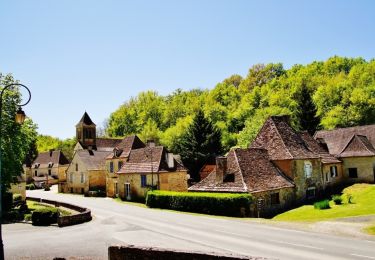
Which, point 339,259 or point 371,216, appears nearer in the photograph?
point 339,259

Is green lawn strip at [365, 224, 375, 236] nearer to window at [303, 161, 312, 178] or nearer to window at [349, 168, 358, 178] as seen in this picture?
window at [303, 161, 312, 178]

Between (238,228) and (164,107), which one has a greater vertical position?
(164,107)

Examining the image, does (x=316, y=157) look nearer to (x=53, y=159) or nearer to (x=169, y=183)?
(x=169, y=183)

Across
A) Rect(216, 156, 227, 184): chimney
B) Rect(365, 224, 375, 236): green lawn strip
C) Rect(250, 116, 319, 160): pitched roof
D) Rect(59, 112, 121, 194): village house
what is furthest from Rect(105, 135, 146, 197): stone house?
Rect(365, 224, 375, 236): green lawn strip

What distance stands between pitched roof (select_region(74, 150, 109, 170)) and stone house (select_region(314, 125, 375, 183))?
3598cm

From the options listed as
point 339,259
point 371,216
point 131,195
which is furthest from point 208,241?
point 131,195

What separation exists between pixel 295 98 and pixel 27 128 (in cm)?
7341

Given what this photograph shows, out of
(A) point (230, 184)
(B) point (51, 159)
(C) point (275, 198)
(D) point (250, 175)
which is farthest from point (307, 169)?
(B) point (51, 159)

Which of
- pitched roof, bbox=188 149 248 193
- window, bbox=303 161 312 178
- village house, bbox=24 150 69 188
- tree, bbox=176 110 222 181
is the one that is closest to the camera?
pitched roof, bbox=188 149 248 193

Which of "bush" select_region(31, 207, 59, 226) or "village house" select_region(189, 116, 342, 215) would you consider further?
"village house" select_region(189, 116, 342, 215)

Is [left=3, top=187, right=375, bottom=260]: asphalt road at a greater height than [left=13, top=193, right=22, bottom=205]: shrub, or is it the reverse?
[left=13, top=193, right=22, bottom=205]: shrub

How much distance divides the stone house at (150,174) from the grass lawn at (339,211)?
17.6m

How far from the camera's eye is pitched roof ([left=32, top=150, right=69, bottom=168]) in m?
94.6

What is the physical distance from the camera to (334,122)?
77.2 meters
